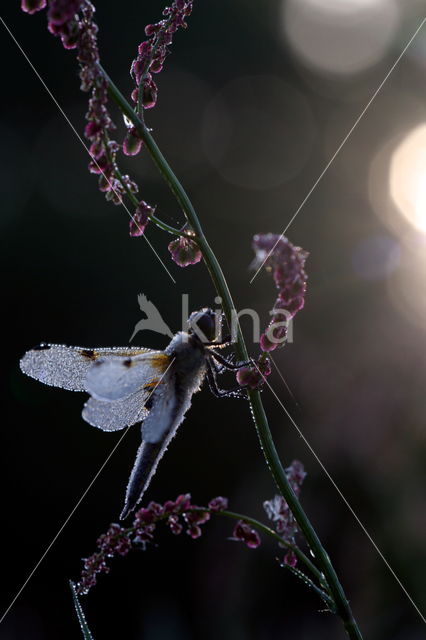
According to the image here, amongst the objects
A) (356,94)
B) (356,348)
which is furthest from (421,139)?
(356,348)

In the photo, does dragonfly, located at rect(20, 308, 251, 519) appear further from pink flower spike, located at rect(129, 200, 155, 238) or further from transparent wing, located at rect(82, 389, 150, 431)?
pink flower spike, located at rect(129, 200, 155, 238)

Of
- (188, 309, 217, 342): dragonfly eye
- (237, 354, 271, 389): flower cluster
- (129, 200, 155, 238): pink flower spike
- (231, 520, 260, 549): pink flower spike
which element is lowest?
(231, 520, 260, 549): pink flower spike

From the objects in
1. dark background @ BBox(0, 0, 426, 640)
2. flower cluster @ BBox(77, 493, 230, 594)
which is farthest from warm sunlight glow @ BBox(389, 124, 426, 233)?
flower cluster @ BBox(77, 493, 230, 594)

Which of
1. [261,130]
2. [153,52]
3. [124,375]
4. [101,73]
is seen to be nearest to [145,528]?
[124,375]

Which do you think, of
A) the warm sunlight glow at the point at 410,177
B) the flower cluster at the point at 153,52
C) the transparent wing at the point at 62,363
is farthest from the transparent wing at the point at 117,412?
the warm sunlight glow at the point at 410,177

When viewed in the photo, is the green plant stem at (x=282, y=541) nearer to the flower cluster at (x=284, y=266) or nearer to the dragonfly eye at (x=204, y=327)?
the flower cluster at (x=284, y=266)

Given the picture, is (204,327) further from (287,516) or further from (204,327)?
(287,516)

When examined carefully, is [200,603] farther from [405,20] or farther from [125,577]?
[405,20]
